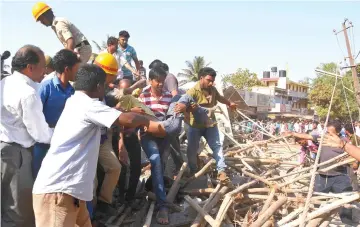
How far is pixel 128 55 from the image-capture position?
271 inches

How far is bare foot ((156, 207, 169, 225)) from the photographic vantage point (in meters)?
4.07

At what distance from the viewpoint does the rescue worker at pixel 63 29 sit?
182 inches

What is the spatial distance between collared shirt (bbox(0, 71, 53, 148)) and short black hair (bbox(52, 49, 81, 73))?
398 mm

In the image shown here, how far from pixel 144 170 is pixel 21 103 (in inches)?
119

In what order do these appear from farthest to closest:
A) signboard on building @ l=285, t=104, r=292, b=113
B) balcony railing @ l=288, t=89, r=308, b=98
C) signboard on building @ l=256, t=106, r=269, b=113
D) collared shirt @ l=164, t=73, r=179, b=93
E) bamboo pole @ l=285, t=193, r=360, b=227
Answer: balcony railing @ l=288, t=89, r=308, b=98
signboard on building @ l=285, t=104, r=292, b=113
signboard on building @ l=256, t=106, r=269, b=113
collared shirt @ l=164, t=73, r=179, b=93
bamboo pole @ l=285, t=193, r=360, b=227

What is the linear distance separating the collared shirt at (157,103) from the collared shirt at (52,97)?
4.82 feet

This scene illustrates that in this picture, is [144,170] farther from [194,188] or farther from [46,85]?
[46,85]

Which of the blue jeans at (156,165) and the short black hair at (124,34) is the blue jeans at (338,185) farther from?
the short black hair at (124,34)

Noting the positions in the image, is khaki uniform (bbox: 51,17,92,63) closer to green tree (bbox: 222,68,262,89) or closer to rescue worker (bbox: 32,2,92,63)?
rescue worker (bbox: 32,2,92,63)

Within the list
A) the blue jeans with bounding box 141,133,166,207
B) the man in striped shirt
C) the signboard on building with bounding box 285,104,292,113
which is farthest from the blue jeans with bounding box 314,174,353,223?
the signboard on building with bounding box 285,104,292,113

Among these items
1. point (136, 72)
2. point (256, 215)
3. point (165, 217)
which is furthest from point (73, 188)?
point (136, 72)

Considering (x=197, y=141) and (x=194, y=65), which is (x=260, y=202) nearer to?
(x=197, y=141)

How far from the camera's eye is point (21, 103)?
9.76ft

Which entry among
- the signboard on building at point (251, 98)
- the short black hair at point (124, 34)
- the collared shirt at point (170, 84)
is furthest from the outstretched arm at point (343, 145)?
the signboard on building at point (251, 98)
